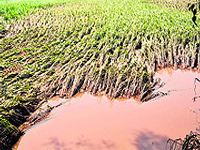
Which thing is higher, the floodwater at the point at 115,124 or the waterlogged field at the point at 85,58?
the waterlogged field at the point at 85,58

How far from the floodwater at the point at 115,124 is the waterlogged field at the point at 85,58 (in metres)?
0.33

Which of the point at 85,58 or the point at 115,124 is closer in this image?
the point at 115,124

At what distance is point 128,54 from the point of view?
281 inches

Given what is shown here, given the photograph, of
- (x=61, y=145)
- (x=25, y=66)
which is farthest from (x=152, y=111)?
(x=25, y=66)

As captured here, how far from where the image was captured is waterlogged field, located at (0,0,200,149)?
518cm

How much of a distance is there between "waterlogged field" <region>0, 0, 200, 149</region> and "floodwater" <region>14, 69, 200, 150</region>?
0.33 meters

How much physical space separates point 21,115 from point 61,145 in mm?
1274

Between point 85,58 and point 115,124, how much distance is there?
10.4 ft

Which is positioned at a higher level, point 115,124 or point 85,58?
point 85,58

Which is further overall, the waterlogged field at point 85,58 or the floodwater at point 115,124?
the waterlogged field at point 85,58

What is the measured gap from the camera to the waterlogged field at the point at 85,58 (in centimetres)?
518

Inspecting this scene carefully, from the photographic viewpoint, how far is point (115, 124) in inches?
172

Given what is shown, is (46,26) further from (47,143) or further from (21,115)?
(47,143)

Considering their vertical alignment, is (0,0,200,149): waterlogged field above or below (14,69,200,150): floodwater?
above
